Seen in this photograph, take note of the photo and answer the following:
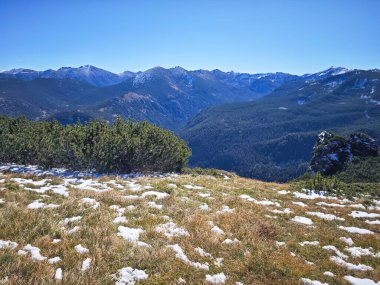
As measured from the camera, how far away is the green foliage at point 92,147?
28.8 m

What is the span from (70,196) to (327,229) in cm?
1505

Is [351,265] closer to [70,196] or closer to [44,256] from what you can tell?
[44,256]

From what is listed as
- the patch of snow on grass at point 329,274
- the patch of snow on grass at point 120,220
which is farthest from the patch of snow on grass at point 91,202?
the patch of snow on grass at point 329,274

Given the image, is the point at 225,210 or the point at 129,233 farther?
the point at 225,210

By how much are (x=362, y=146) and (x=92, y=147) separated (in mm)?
61566

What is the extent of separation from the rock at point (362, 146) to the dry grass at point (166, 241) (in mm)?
53767

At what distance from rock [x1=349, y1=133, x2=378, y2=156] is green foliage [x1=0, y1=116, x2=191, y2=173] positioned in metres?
49.1

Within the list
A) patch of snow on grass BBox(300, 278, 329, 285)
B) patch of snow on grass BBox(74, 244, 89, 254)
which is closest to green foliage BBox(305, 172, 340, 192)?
patch of snow on grass BBox(300, 278, 329, 285)

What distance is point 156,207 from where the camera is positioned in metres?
16.5

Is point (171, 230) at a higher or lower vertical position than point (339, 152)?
higher

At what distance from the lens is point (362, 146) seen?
6488 centimetres

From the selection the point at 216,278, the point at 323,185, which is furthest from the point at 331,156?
the point at 216,278

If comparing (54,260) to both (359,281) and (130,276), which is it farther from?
(359,281)

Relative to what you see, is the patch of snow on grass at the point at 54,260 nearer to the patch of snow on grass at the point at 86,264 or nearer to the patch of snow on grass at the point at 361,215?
the patch of snow on grass at the point at 86,264
